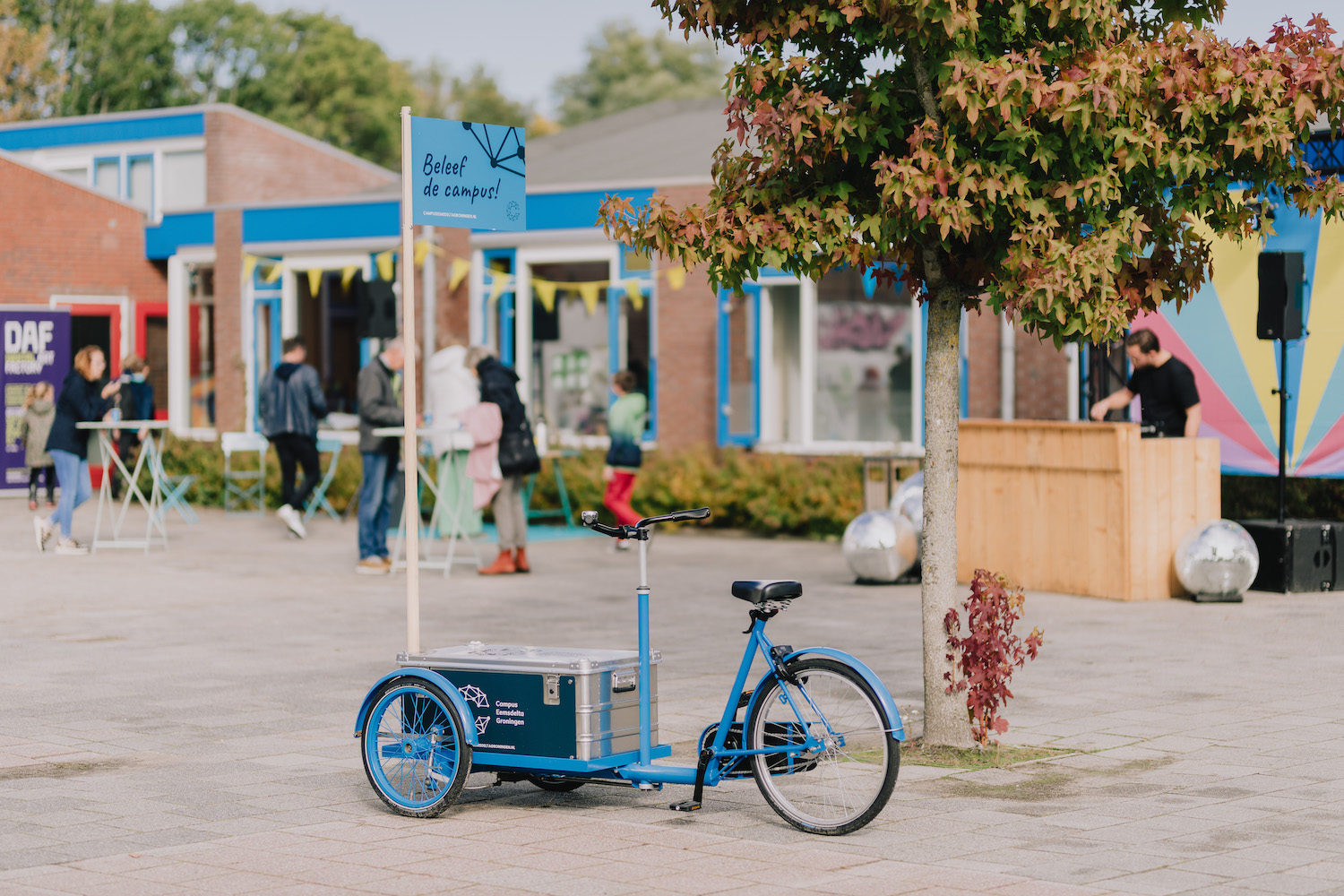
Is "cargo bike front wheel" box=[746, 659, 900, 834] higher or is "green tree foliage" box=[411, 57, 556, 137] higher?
"green tree foliage" box=[411, 57, 556, 137]

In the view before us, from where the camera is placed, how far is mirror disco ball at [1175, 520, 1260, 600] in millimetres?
12789

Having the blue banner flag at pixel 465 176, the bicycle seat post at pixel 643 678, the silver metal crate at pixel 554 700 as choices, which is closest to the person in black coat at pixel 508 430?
the blue banner flag at pixel 465 176

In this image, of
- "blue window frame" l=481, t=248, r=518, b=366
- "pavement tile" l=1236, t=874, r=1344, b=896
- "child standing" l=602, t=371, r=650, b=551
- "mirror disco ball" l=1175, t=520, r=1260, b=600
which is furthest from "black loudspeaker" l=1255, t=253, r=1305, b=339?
"blue window frame" l=481, t=248, r=518, b=366

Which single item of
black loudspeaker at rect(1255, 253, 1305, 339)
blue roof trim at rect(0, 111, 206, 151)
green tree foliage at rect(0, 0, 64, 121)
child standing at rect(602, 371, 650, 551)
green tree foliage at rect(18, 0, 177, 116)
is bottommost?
child standing at rect(602, 371, 650, 551)

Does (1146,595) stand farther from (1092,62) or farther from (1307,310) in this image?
(1092,62)

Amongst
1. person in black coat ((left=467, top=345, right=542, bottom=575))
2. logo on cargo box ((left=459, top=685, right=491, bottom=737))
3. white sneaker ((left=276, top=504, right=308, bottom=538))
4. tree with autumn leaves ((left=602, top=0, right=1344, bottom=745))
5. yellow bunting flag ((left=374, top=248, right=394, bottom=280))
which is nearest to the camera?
logo on cargo box ((left=459, top=685, right=491, bottom=737))

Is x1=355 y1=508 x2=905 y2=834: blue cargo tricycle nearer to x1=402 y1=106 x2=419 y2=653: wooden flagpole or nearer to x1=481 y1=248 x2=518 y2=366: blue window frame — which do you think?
x1=402 y1=106 x2=419 y2=653: wooden flagpole

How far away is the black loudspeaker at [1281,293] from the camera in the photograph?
13.5m

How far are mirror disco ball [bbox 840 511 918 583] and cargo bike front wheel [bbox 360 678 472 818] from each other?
7.74 m

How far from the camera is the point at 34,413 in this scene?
22.0 meters

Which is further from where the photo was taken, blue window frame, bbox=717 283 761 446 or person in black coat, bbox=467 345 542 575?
blue window frame, bbox=717 283 761 446

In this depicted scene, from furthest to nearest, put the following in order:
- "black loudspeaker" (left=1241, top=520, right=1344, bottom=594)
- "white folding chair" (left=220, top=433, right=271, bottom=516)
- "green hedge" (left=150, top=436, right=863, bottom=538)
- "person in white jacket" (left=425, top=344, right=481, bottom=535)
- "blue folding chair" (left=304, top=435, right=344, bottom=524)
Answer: "white folding chair" (left=220, top=433, right=271, bottom=516) → "blue folding chair" (left=304, top=435, right=344, bottom=524) → "green hedge" (left=150, top=436, right=863, bottom=538) → "person in white jacket" (left=425, top=344, right=481, bottom=535) → "black loudspeaker" (left=1241, top=520, right=1344, bottom=594)

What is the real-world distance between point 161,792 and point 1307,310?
11383mm

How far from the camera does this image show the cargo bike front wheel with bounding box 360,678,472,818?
21.3 feet
